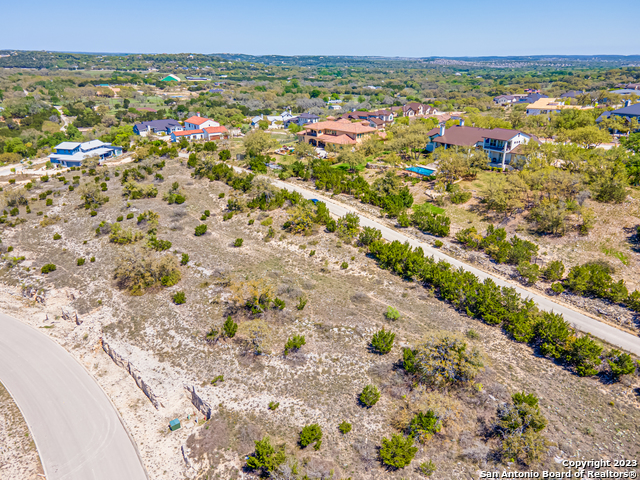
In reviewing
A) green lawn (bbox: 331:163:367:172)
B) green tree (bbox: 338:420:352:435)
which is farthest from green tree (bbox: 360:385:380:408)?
green lawn (bbox: 331:163:367:172)

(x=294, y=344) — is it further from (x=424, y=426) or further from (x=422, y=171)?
(x=422, y=171)

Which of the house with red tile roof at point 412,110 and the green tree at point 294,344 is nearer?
the green tree at point 294,344

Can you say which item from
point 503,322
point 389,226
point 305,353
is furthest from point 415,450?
point 389,226

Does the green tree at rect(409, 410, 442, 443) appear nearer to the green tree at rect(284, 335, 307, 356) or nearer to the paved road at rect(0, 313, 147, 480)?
the green tree at rect(284, 335, 307, 356)

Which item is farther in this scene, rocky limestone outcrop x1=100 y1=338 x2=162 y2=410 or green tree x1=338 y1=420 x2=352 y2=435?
rocky limestone outcrop x1=100 y1=338 x2=162 y2=410

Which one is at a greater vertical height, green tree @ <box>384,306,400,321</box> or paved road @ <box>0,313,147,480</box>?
green tree @ <box>384,306,400,321</box>

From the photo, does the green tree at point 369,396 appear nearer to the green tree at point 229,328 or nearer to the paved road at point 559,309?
the green tree at point 229,328

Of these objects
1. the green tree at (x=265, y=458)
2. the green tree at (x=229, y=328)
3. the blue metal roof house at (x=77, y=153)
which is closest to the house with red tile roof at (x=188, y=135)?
the blue metal roof house at (x=77, y=153)
